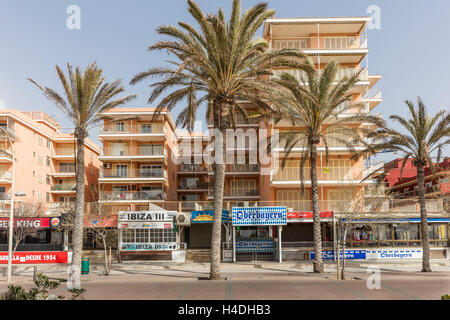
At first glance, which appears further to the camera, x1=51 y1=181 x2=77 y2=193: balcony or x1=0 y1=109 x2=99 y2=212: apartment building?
x1=51 y1=181 x2=77 y2=193: balcony

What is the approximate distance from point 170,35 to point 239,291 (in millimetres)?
12029

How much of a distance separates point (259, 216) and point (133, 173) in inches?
790

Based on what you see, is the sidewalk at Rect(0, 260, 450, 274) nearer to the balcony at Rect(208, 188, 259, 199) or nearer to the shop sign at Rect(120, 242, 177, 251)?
the shop sign at Rect(120, 242, 177, 251)

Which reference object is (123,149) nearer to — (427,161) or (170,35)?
(170,35)

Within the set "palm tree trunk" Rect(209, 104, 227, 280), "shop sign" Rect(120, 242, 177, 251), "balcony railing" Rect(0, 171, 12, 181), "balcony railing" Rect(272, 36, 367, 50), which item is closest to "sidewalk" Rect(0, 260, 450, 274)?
"shop sign" Rect(120, 242, 177, 251)

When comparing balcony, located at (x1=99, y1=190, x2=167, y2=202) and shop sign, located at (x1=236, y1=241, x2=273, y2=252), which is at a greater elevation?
balcony, located at (x1=99, y1=190, x2=167, y2=202)

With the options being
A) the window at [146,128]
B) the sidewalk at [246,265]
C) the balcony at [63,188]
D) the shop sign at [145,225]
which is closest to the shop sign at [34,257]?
the sidewalk at [246,265]

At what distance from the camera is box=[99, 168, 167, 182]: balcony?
43.4 meters

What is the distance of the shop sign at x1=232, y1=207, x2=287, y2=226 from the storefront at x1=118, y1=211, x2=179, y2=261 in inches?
192

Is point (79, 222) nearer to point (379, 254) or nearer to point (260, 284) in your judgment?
point (260, 284)

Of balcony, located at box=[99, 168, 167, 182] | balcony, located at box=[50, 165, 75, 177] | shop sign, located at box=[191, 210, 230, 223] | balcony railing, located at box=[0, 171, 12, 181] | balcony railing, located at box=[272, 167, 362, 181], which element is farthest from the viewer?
balcony, located at box=[50, 165, 75, 177]
